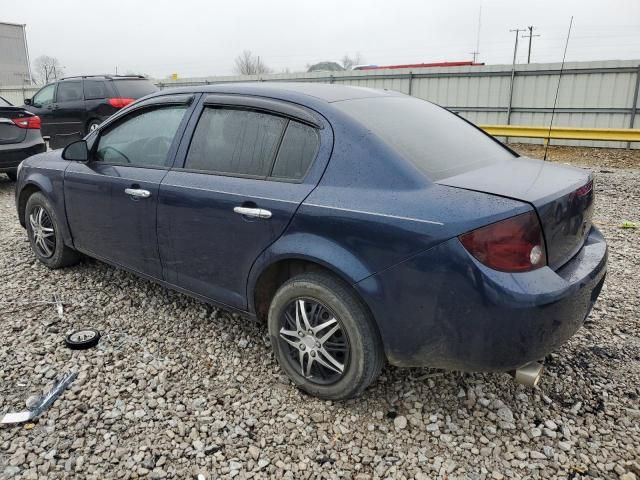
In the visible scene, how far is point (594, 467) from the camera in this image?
2.22 metres

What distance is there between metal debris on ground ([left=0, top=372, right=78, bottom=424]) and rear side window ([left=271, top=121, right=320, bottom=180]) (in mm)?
1654

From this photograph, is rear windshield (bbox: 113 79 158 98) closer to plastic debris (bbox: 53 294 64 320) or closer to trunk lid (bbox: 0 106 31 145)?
trunk lid (bbox: 0 106 31 145)

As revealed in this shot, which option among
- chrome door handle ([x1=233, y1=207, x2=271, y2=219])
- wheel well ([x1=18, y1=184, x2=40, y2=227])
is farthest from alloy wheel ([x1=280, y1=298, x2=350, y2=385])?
wheel well ([x1=18, y1=184, x2=40, y2=227])

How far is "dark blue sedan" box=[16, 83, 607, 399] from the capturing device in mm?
2119

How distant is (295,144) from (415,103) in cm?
104

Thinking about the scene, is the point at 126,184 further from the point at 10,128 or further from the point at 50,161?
the point at 10,128

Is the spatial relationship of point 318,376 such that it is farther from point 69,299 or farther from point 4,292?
point 4,292

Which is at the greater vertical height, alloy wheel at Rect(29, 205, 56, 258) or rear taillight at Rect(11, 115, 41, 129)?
rear taillight at Rect(11, 115, 41, 129)

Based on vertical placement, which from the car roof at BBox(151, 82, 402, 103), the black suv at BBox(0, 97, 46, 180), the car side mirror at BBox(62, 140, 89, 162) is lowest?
the black suv at BBox(0, 97, 46, 180)

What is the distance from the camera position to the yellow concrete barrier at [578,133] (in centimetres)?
1064

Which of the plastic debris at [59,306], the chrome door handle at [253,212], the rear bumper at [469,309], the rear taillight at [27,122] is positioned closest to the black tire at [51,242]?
the plastic debris at [59,306]

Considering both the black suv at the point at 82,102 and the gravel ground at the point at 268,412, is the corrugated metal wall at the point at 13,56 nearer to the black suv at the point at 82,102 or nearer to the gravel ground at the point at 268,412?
the black suv at the point at 82,102

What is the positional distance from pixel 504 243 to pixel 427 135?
97 centimetres

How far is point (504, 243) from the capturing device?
81.8 inches
